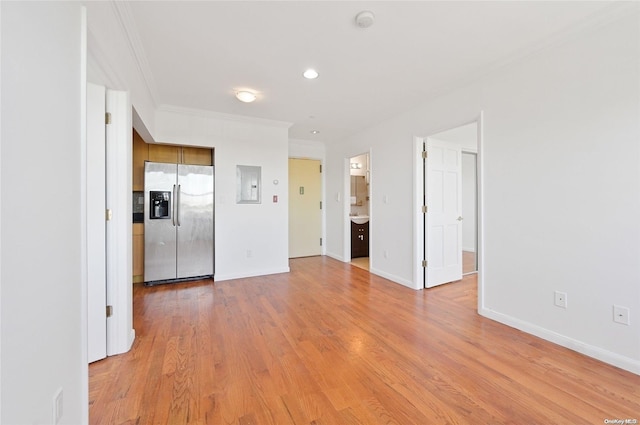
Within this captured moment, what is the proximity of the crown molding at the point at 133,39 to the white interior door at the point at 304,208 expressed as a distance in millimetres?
3039

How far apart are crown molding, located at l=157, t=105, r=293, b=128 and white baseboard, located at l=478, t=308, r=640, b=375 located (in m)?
3.71

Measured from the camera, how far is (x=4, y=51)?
2.58ft

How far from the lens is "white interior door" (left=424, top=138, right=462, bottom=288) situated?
3.54 m

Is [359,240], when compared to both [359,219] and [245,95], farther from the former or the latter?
[245,95]

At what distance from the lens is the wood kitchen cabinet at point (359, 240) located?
5477 mm

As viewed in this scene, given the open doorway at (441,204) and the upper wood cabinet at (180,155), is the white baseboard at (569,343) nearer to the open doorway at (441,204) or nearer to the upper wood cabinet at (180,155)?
the open doorway at (441,204)

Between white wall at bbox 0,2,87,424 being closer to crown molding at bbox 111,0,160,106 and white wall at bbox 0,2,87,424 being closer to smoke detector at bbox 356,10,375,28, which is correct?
crown molding at bbox 111,0,160,106

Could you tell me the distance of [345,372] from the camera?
1.78 metres

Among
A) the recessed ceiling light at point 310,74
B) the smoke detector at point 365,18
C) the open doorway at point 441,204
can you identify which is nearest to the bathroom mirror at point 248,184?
the recessed ceiling light at point 310,74

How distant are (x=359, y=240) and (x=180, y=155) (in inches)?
145

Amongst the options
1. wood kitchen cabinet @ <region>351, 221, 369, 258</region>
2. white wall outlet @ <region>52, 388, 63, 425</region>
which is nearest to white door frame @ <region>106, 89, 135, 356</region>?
white wall outlet @ <region>52, 388, 63, 425</region>

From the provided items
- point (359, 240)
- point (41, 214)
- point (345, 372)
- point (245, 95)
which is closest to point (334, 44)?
point (245, 95)

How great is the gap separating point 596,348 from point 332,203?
4.20 metres

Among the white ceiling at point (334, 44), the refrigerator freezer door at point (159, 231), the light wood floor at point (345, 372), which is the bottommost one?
the light wood floor at point (345, 372)
